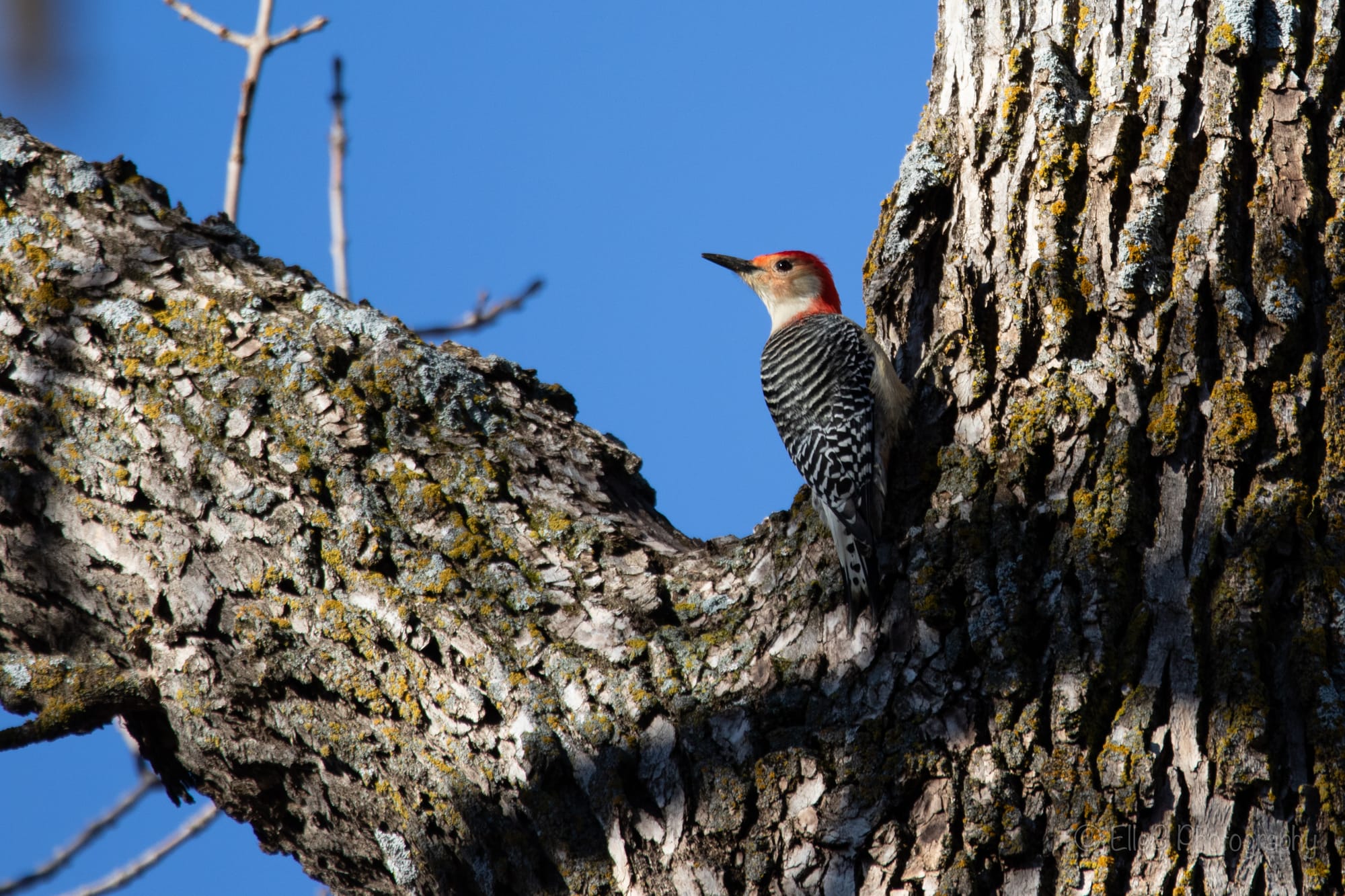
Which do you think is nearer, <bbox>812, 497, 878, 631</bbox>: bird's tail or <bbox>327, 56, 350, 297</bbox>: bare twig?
<bbox>812, 497, 878, 631</bbox>: bird's tail

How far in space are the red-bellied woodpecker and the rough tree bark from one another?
0.37 feet

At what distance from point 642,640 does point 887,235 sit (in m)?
1.46

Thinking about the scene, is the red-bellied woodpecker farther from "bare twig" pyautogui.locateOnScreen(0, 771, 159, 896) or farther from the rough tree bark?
"bare twig" pyautogui.locateOnScreen(0, 771, 159, 896)

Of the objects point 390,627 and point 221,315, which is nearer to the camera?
point 390,627

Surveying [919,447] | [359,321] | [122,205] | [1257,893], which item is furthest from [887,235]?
[122,205]

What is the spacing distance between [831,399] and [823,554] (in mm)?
1568

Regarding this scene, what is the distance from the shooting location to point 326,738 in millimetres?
2848

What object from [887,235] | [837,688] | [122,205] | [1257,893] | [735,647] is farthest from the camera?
[122,205]

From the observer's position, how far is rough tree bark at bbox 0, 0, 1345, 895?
2.35 m

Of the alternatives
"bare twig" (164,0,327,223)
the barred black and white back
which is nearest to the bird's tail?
the barred black and white back

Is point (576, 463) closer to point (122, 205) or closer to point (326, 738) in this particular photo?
point (326, 738)

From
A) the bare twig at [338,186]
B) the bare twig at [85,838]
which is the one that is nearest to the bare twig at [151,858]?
the bare twig at [85,838]

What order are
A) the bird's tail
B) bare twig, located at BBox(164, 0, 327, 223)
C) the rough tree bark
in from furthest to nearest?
bare twig, located at BBox(164, 0, 327, 223)
the bird's tail
the rough tree bark

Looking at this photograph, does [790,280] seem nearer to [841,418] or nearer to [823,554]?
[841,418]
